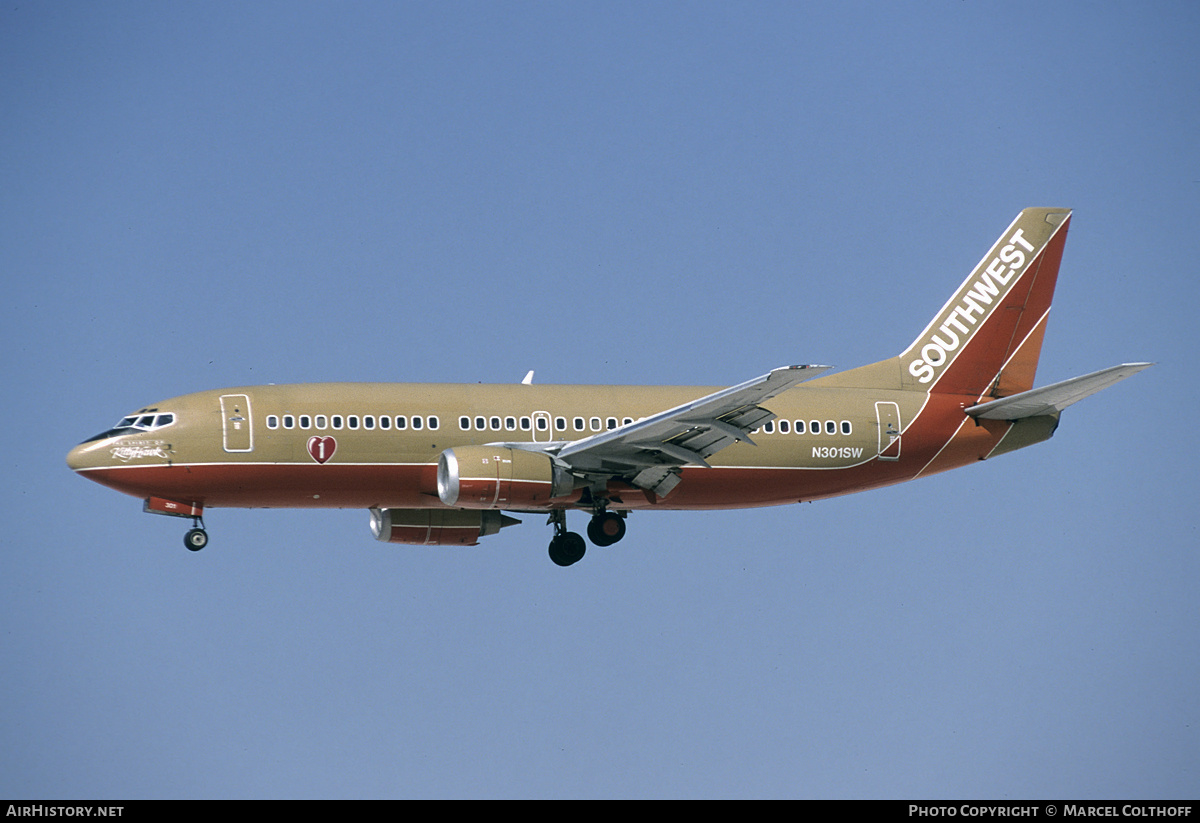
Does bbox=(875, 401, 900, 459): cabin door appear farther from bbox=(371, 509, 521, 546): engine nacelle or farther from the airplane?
bbox=(371, 509, 521, 546): engine nacelle

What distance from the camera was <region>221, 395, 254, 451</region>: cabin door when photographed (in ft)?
166

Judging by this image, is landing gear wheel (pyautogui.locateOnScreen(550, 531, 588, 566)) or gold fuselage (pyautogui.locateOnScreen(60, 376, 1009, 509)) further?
landing gear wheel (pyautogui.locateOnScreen(550, 531, 588, 566))

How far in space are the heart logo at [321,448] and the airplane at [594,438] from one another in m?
0.04

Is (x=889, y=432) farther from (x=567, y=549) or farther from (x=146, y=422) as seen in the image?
(x=146, y=422)

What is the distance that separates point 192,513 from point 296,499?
10.5ft

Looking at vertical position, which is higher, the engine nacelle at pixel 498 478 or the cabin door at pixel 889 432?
the cabin door at pixel 889 432

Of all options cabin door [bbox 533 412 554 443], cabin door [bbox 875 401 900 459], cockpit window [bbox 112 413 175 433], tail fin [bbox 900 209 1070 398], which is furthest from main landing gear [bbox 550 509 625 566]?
cockpit window [bbox 112 413 175 433]

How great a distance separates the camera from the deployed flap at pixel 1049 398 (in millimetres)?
50406

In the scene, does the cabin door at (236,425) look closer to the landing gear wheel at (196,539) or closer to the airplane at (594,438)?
the airplane at (594,438)

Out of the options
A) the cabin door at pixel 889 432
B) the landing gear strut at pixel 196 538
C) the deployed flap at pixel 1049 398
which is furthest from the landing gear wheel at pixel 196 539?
the deployed flap at pixel 1049 398

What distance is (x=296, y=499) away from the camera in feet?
169

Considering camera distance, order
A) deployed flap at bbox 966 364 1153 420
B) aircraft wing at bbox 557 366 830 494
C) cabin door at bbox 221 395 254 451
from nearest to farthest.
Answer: aircraft wing at bbox 557 366 830 494 → deployed flap at bbox 966 364 1153 420 → cabin door at bbox 221 395 254 451
